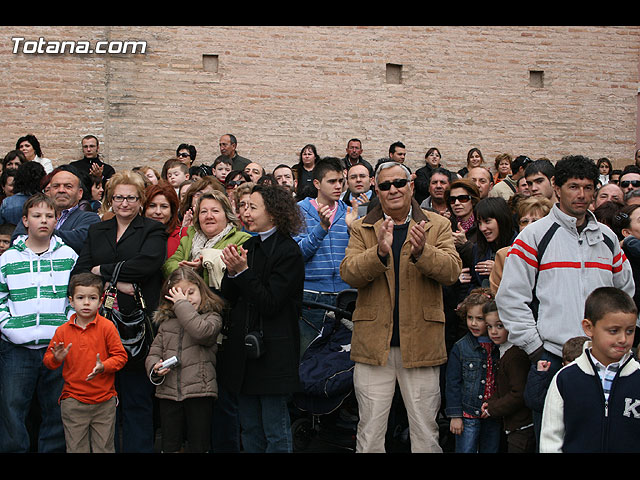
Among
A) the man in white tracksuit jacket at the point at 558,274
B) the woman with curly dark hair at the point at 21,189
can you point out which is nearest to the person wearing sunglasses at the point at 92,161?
the woman with curly dark hair at the point at 21,189

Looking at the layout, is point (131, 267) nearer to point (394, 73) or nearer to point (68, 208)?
point (68, 208)

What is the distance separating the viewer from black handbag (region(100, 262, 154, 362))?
5.43 meters

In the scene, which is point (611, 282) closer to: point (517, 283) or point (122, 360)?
point (517, 283)

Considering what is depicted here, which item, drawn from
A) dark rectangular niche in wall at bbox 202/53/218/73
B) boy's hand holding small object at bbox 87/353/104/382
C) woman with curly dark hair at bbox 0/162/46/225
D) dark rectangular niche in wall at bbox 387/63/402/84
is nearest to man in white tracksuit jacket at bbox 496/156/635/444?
boy's hand holding small object at bbox 87/353/104/382

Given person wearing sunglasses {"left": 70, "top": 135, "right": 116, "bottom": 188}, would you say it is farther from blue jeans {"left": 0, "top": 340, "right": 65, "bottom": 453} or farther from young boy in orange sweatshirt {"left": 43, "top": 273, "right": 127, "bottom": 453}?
young boy in orange sweatshirt {"left": 43, "top": 273, "right": 127, "bottom": 453}

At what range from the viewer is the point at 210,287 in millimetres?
5684

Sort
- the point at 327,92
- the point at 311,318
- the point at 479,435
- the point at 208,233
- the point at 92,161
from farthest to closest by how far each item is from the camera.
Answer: the point at 327,92
the point at 92,161
the point at 311,318
the point at 208,233
the point at 479,435

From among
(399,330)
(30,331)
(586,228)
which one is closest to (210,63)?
(30,331)

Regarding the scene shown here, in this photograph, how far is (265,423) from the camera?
499 cm

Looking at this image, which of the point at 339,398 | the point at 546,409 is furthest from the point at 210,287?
the point at 546,409

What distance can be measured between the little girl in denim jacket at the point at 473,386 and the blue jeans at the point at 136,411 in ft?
7.28

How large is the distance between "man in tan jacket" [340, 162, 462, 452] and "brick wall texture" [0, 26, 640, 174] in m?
9.24

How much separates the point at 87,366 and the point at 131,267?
78 centimetres

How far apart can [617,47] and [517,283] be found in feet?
42.3
